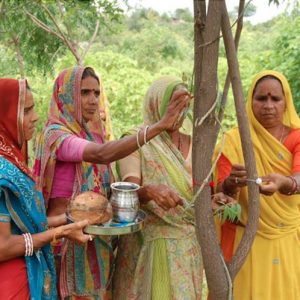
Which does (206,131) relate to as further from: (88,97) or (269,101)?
(88,97)

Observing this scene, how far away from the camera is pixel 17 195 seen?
1792mm

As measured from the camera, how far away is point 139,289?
7.64 feet

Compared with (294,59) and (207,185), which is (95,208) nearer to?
(207,185)

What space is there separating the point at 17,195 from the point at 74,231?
10.5 inches

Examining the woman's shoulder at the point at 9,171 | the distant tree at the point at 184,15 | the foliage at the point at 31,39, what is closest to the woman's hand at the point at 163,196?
the woman's shoulder at the point at 9,171

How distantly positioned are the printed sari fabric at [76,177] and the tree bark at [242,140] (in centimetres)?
88

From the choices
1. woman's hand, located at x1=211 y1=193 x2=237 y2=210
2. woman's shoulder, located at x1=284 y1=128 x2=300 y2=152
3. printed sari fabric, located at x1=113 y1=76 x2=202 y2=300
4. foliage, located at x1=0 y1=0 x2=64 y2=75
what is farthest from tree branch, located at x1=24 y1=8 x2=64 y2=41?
woman's hand, located at x1=211 y1=193 x2=237 y2=210

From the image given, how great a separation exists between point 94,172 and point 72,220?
387 mm

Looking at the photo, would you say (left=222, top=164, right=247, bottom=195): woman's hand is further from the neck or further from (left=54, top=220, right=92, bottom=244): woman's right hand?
(left=54, top=220, right=92, bottom=244): woman's right hand

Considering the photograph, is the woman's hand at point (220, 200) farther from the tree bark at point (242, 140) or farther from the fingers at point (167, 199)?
the tree bark at point (242, 140)

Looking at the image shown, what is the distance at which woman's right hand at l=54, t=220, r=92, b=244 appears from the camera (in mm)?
1846

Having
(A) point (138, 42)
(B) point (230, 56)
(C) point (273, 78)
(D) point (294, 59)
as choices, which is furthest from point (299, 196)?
(A) point (138, 42)

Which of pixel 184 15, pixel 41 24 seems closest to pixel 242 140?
pixel 41 24

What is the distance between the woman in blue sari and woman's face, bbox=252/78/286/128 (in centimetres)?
99
